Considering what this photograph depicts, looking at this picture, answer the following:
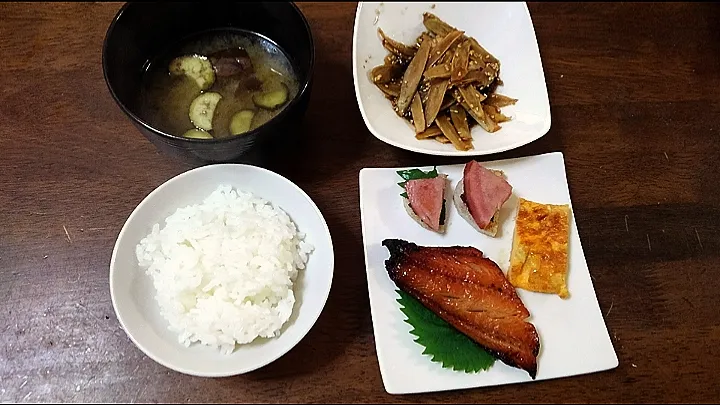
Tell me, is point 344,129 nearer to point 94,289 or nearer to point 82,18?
point 94,289

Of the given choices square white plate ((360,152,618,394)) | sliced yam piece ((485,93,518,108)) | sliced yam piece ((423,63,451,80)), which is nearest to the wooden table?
square white plate ((360,152,618,394))

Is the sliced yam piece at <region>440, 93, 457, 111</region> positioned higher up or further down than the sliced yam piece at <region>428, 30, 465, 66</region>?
further down

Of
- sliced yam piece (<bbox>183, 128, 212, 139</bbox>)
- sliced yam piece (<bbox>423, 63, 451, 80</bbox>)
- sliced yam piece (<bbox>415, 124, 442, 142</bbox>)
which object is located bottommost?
sliced yam piece (<bbox>183, 128, 212, 139</bbox>)

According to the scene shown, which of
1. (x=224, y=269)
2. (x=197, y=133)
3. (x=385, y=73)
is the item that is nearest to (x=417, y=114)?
(x=385, y=73)

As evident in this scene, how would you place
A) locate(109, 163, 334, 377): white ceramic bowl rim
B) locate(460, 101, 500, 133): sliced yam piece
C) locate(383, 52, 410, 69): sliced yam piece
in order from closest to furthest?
locate(109, 163, 334, 377): white ceramic bowl rim → locate(460, 101, 500, 133): sliced yam piece → locate(383, 52, 410, 69): sliced yam piece

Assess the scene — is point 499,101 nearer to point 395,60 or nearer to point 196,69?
point 395,60

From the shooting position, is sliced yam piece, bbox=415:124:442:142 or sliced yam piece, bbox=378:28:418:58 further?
sliced yam piece, bbox=378:28:418:58

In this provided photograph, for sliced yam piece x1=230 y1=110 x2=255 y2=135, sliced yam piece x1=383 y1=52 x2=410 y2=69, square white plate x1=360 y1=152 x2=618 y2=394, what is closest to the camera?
square white plate x1=360 y1=152 x2=618 y2=394

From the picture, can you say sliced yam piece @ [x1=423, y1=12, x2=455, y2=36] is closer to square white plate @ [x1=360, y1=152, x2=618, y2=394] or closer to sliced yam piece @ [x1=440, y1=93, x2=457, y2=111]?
sliced yam piece @ [x1=440, y1=93, x2=457, y2=111]
